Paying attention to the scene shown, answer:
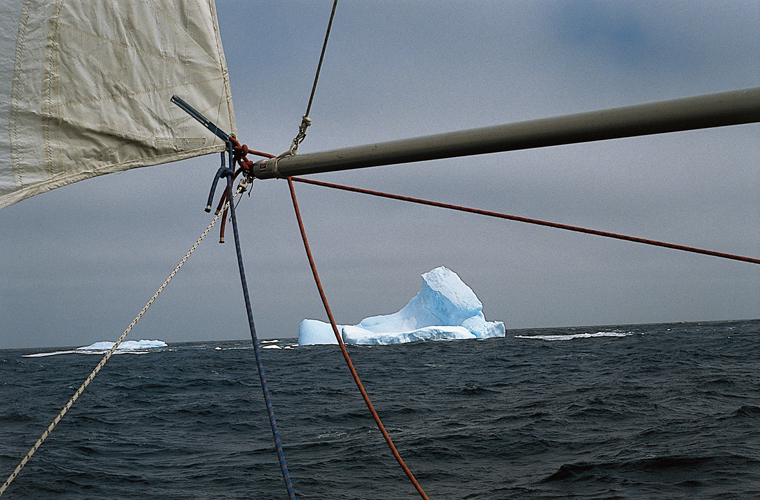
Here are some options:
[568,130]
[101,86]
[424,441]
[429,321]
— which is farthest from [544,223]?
[429,321]

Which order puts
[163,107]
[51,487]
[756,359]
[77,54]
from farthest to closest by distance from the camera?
[756,359] → [51,487] → [163,107] → [77,54]

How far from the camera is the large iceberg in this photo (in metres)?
37.2

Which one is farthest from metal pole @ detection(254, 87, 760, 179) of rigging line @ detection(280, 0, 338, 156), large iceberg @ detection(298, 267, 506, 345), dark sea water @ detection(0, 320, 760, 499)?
large iceberg @ detection(298, 267, 506, 345)

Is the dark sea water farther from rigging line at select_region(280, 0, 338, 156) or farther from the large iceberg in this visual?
the large iceberg

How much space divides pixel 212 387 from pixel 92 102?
15.2 m

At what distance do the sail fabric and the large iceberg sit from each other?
113 ft

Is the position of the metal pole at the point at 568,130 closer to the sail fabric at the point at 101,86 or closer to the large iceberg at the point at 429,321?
the sail fabric at the point at 101,86

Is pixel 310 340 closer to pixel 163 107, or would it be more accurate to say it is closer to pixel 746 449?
pixel 746 449

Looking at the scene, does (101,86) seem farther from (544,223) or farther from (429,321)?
(429,321)

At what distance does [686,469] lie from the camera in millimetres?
5695

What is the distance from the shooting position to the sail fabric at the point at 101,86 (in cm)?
195

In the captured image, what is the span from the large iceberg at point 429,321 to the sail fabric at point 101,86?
34296 mm

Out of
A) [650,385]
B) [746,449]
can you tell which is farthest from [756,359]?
[746,449]

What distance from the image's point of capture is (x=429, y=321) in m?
41.7
